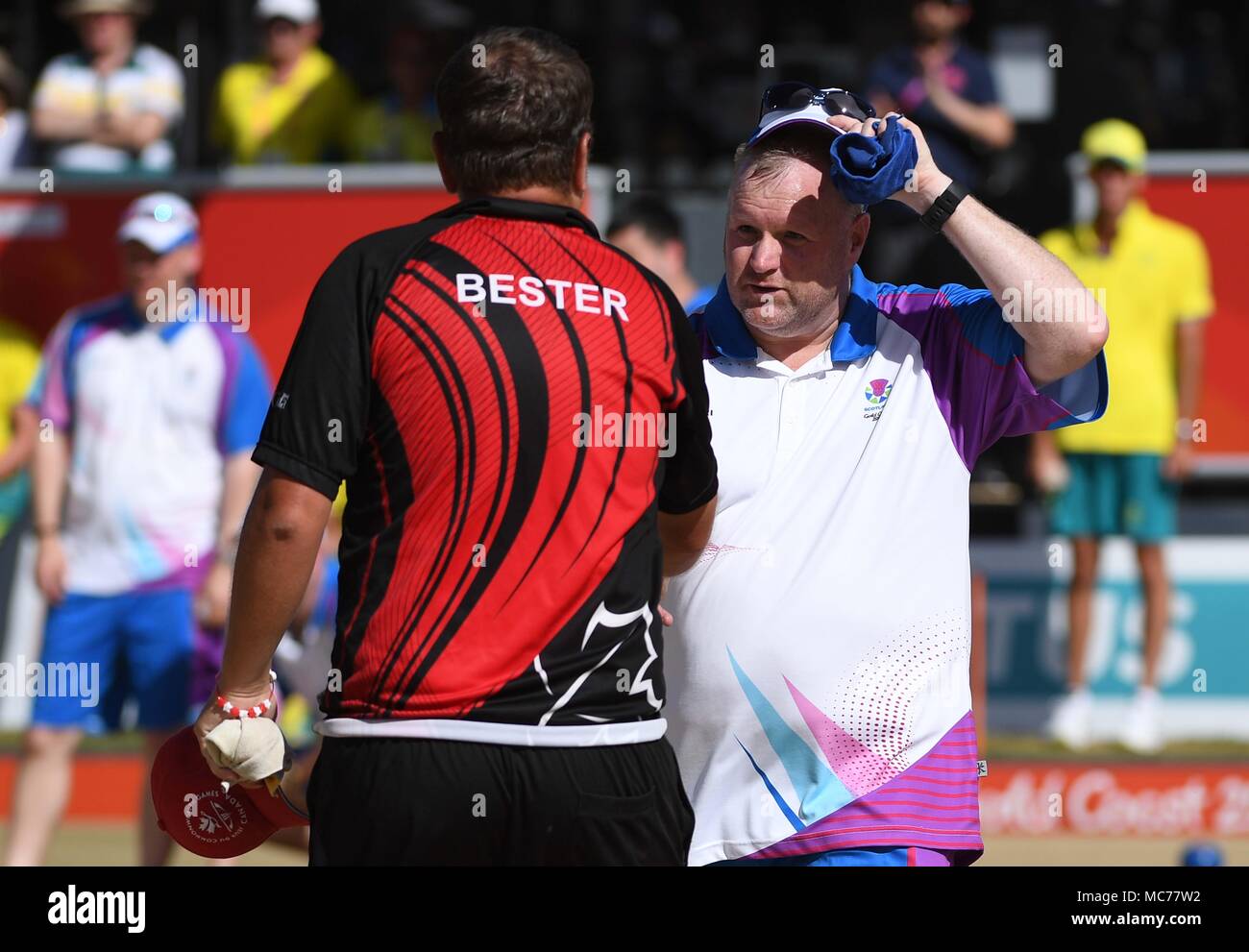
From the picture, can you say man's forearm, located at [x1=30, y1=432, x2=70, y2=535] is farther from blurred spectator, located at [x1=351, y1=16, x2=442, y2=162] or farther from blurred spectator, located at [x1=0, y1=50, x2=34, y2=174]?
blurred spectator, located at [x1=351, y1=16, x2=442, y2=162]

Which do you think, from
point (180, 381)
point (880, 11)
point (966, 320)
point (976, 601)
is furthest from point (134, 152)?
point (966, 320)

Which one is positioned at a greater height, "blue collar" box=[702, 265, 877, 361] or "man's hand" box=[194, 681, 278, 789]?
"blue collar" box=[702, 265, 877, 361]

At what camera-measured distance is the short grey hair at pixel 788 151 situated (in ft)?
11.4

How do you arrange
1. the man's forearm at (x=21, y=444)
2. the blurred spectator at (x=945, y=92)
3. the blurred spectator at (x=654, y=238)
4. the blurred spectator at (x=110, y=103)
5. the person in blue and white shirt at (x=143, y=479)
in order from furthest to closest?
the blurred spectator at (x=110, y=103), the blurred spectator at (x=945, y=92), the blurred spectator at (x=654, y=238), the man's forearm at (x=21, y=444), the person in blue and white shirt at (x=143, y=479)

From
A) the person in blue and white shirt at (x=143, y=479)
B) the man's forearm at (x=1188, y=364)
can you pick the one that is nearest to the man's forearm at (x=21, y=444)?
the person in blue and white shirt at (x=143, y=479)

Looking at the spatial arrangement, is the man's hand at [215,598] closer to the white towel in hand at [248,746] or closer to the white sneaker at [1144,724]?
the white towel in hand at [248,746]

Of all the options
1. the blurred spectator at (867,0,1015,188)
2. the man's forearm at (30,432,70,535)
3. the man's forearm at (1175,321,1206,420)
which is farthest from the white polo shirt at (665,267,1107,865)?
the blurred spectator at (867,0,1015,188)

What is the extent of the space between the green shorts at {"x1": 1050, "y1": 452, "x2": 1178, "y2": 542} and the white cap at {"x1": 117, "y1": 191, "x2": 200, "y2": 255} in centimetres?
418

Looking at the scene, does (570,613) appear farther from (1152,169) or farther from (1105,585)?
(1152,169)

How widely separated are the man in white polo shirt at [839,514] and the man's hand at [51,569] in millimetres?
4215

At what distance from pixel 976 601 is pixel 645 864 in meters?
5.64

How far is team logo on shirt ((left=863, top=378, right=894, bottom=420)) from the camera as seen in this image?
3.49m

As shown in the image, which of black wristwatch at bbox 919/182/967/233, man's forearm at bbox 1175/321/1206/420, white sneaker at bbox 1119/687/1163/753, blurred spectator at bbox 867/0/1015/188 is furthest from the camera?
blurred spectator at bbox 867/0/1015/188
